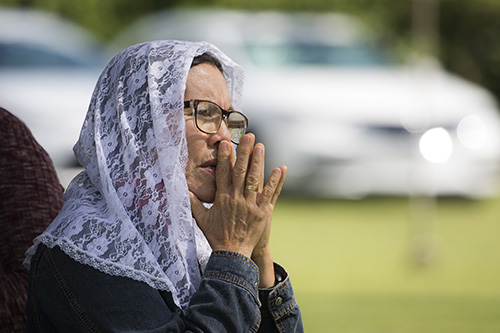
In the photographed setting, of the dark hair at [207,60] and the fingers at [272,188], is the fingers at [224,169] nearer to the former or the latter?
the fingers at [272,188]

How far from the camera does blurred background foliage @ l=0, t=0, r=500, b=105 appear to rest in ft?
56.6

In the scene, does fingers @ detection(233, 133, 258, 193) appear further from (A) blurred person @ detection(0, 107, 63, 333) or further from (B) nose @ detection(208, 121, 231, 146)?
(A) blurred person @ detection(0, 107, 63, 333)

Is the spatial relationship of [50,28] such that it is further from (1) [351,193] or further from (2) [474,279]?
(2) [474,279]

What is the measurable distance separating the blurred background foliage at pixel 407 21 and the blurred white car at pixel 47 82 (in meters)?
7.59

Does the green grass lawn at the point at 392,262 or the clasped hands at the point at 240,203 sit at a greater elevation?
the clasped hands at the point at 240,203

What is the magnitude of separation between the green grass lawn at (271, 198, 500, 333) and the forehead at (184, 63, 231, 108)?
319 centimetres

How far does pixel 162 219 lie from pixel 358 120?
8.14m

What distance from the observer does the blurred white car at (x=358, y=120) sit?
10.1 metres

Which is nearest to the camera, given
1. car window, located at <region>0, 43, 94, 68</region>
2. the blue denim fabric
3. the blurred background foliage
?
the blue denim fabric

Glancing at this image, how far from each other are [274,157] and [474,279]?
372 centimetres

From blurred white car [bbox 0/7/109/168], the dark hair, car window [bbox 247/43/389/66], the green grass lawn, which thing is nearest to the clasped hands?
the dark hair

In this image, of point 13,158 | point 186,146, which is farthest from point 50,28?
point 186,146

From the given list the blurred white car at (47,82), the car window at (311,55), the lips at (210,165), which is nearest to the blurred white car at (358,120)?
the car window at (311,55)

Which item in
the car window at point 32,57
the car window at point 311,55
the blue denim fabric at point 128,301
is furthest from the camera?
the car window at point 311,55
